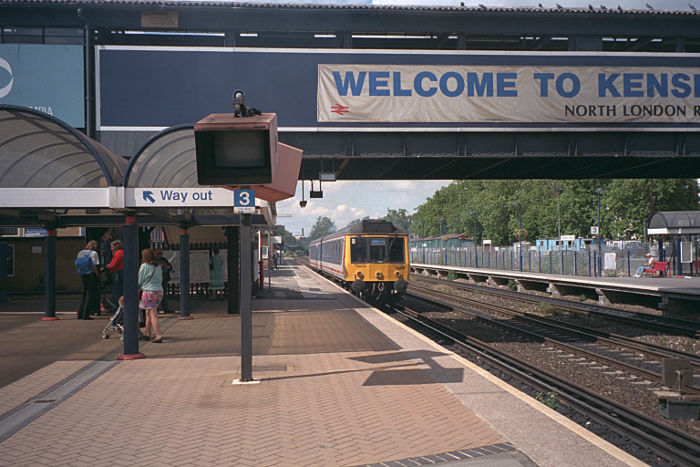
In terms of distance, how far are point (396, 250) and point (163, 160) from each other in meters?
12.7

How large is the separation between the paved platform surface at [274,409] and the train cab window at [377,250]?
1070 centimetres

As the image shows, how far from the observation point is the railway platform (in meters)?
18.3

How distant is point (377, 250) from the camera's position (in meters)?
21.6

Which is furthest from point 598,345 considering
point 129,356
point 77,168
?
point 77,168

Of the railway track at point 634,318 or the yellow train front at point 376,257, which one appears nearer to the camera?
the railway track at point 634,318

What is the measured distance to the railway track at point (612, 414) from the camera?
6070mm

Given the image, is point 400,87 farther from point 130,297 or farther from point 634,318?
point 130,297

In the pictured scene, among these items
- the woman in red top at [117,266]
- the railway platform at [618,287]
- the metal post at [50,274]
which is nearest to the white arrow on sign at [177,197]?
the woman in red top at [117,266]

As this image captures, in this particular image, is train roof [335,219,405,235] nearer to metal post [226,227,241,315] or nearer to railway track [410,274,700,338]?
railway track [410,274,700,338]

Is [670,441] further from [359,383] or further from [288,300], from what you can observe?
[288,300]

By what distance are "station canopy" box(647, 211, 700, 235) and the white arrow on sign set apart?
26953mm

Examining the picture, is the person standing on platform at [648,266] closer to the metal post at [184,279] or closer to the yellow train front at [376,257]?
the yellow train front at [376,257]

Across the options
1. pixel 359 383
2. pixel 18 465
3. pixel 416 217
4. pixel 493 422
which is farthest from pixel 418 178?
pixel 416 217

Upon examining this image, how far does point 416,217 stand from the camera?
130 m
